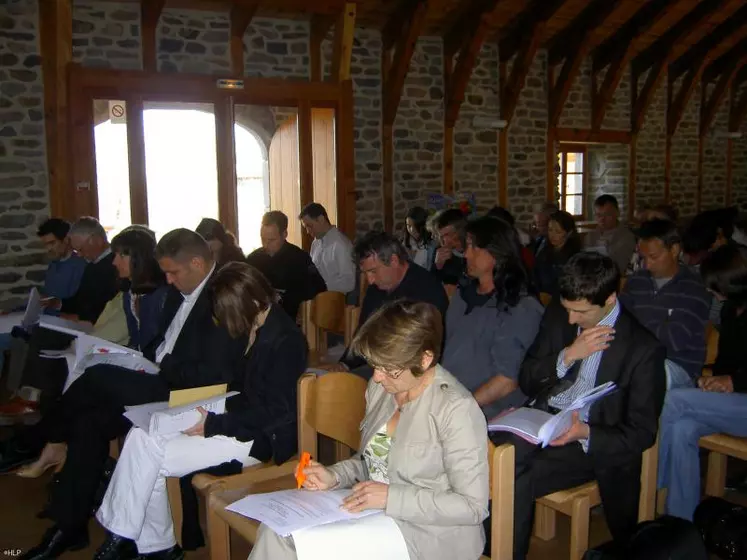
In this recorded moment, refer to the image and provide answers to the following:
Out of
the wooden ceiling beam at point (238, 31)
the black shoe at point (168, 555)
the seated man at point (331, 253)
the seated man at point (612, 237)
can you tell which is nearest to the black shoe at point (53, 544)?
the black shoe at point (168, 555)

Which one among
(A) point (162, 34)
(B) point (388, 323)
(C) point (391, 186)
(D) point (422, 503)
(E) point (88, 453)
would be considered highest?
(A) point (162, 34)

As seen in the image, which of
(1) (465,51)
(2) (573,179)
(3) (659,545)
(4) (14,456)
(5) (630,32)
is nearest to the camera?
(3) (659,545)

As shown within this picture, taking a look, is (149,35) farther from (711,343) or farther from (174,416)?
(711,343)

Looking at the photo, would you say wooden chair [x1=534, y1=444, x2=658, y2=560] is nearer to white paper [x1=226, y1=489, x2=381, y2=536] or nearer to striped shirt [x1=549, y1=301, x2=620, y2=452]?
striped shirt [x1=549, y1=301, x2=620, y2=452]

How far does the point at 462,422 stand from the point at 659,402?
86 cm

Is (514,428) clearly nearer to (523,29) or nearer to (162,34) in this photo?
(162,34)

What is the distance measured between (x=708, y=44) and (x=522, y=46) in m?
3.44

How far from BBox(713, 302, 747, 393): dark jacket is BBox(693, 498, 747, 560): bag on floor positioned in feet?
1.66

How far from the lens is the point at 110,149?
727cm

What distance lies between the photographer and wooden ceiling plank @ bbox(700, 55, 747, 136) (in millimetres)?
10297

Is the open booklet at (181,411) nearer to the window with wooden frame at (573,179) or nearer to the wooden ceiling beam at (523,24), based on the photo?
Answer: the wooden ceiling beam at (523,24)

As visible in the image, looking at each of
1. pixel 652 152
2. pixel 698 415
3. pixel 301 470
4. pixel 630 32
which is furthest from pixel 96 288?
pixel 652 152

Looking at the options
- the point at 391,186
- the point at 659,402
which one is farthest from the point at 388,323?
the point at 391,186

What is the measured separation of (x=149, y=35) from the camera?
248 inches
